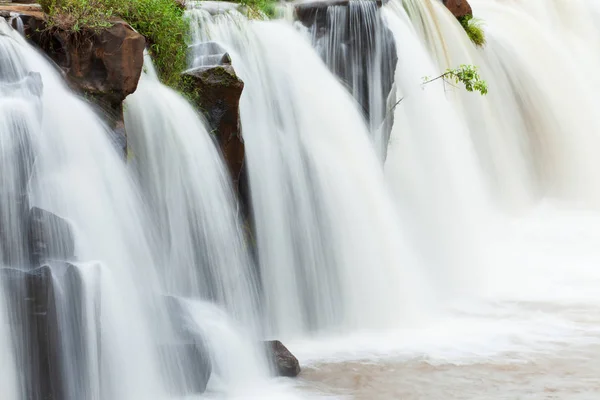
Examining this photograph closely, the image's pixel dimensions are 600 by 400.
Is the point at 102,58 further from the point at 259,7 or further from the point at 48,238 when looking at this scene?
the point at 259,7

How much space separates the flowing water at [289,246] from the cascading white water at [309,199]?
0.02 meters

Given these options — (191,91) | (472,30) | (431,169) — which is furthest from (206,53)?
(472,30)

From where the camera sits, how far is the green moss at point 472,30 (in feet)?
54.6

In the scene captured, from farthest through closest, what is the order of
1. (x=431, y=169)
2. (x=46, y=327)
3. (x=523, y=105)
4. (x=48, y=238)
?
(x=523, y=105)
(x=431, y=169)
(x=48, y=238)
(x=46, y=327)

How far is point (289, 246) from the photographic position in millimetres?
9258

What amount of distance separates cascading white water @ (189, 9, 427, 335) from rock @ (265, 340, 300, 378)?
121 cm

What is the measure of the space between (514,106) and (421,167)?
458 centimetres

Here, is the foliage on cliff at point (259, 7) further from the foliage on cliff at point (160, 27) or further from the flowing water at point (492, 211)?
the foliage on cliff at point (160, 27)

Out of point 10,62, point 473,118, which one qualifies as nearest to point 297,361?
point 10,62

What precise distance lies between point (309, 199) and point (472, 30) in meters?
8.13

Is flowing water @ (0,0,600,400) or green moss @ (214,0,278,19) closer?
flowing water @ (0,0,600,400)

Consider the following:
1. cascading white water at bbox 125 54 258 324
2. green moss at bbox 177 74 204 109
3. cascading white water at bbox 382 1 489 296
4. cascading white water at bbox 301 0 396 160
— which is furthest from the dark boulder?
cascading white water at bbox 382 1 489 296

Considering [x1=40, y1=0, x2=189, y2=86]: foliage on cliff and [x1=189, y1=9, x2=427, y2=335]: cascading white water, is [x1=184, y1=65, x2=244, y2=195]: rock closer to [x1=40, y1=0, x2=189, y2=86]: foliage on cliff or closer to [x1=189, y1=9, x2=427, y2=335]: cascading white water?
[x1=40, y1=0, x2=189, y2=86]: foliage on cliff

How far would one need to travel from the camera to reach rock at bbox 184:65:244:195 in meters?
8.51
